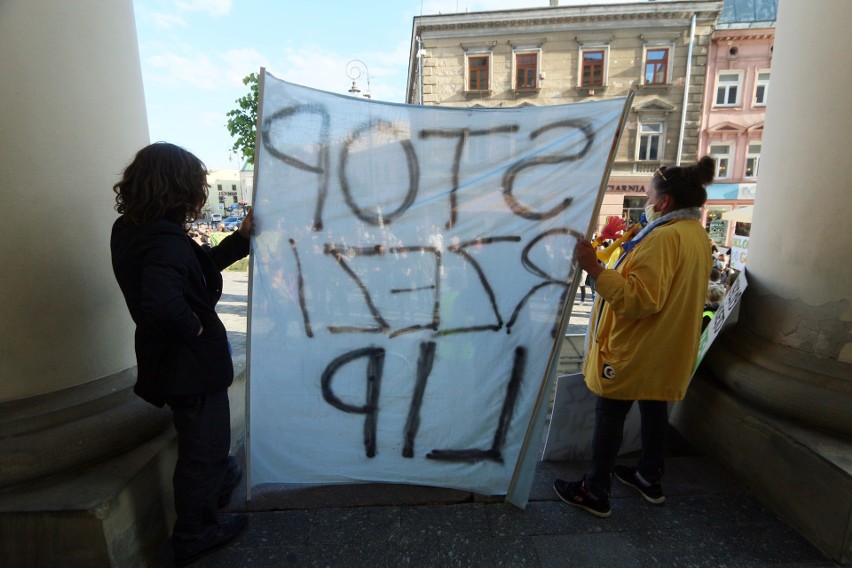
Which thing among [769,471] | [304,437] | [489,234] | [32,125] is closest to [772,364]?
[769,471]

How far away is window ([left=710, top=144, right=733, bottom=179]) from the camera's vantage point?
19609 millimetres

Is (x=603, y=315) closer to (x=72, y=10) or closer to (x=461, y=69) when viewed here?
(x=72, y=10)

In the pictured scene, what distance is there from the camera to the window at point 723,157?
64.3ft

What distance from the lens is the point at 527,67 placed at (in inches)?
779

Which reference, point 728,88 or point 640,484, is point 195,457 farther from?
point 728,88

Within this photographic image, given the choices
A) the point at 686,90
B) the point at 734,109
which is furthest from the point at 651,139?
the point at 734,109

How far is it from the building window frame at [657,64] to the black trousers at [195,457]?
878 inches

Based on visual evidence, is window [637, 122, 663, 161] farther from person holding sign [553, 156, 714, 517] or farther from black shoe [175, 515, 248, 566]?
black shoe [175, 515, 248, 566]

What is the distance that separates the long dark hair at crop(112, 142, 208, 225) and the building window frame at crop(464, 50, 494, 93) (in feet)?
66.7

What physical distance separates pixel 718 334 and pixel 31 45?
359 centimetres

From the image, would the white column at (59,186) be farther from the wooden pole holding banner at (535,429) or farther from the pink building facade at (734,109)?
the pink building facade at (734,109)

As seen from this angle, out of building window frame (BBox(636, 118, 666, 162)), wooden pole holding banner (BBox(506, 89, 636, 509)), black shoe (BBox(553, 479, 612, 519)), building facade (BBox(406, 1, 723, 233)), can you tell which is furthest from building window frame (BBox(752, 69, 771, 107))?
black shoe (BBox(553, 479, 612, 519))

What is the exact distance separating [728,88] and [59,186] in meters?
24.4

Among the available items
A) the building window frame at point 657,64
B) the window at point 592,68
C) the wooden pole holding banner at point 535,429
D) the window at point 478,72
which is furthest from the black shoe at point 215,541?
the building window frame at point 657,64
